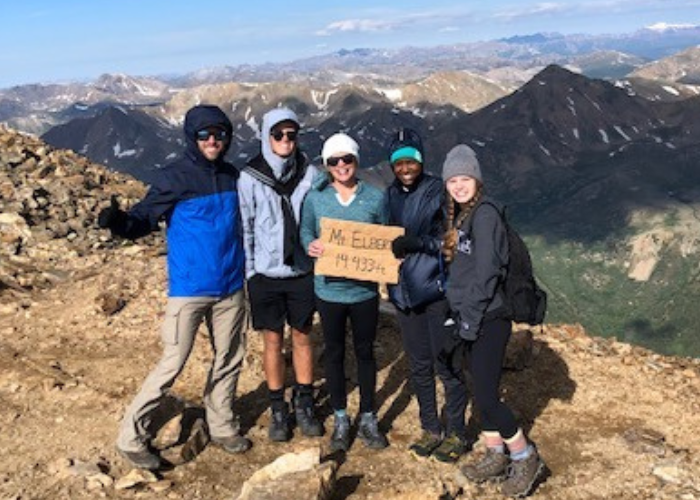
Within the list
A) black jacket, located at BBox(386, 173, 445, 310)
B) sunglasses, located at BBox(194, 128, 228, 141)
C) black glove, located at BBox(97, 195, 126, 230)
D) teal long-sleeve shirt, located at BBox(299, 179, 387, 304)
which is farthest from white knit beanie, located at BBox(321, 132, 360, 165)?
black glove, located at BBox(97, 195, 126, 230)

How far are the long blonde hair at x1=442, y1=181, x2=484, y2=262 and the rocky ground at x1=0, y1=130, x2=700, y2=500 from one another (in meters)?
2.79

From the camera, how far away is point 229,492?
7977 millimetres

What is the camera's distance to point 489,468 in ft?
26.5

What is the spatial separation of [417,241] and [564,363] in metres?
6.04

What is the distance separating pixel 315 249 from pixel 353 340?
1417mm

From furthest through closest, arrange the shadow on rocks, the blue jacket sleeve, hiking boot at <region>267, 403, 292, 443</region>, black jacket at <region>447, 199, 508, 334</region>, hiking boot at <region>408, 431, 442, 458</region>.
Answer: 1. the shadow on rocks
2. hiking boot at <region>267, 403, 292, 443</region>
3. hiking boot at <region>408, 431, 442, 458</region>
4. the blue jacket sleeve
5. black jacket at <region>447, 199, 508, 334</region>

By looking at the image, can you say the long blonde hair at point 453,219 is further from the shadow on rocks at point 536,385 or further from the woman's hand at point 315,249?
the shadow on rocks at point 536,385

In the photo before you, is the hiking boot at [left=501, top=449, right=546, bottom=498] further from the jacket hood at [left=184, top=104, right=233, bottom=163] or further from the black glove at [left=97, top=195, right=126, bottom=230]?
the black glove at [left=97, top=195, right=126, bottom=230]

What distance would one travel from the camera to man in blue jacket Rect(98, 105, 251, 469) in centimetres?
793

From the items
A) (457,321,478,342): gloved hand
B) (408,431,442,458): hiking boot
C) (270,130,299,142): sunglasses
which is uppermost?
(270,130,299,142): sunglasses

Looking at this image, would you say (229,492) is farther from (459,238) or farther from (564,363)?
(564,363)

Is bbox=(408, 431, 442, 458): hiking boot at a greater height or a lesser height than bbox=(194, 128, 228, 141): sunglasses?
lesser

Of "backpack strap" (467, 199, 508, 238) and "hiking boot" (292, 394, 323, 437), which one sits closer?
"backpack strap" (467, 199, 508, 238)

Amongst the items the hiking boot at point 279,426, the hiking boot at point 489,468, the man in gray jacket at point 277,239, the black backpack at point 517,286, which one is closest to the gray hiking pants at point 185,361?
the man in gray jacket at point 277,239
